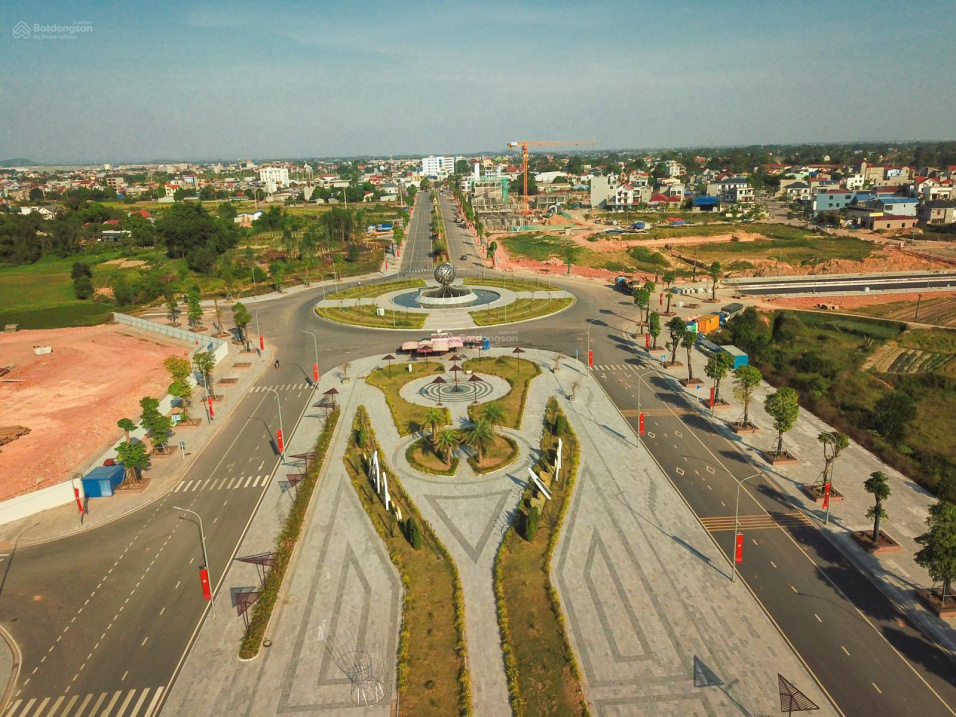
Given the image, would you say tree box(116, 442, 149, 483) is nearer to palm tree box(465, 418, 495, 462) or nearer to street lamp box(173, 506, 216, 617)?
street lamp box(173, 506, 216, 617)

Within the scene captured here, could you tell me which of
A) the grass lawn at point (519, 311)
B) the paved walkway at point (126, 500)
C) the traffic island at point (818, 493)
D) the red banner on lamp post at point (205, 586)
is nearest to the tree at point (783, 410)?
the traffic island at point (818, 493)

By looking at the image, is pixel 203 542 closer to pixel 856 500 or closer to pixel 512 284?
pixel 856 500

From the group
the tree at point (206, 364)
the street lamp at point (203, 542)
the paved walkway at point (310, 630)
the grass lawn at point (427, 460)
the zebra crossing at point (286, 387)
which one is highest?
the tree at point (206, 364)

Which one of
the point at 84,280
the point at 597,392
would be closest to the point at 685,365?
the point at 597,392

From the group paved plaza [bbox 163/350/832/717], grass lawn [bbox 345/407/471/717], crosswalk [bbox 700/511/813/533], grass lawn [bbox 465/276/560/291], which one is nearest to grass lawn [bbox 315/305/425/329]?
grass lawn [bbox 465/276/560/291]

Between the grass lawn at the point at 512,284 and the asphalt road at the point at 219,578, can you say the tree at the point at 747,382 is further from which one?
the grass lawn at the point at 512,284

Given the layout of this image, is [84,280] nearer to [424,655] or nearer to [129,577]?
[129,577]
